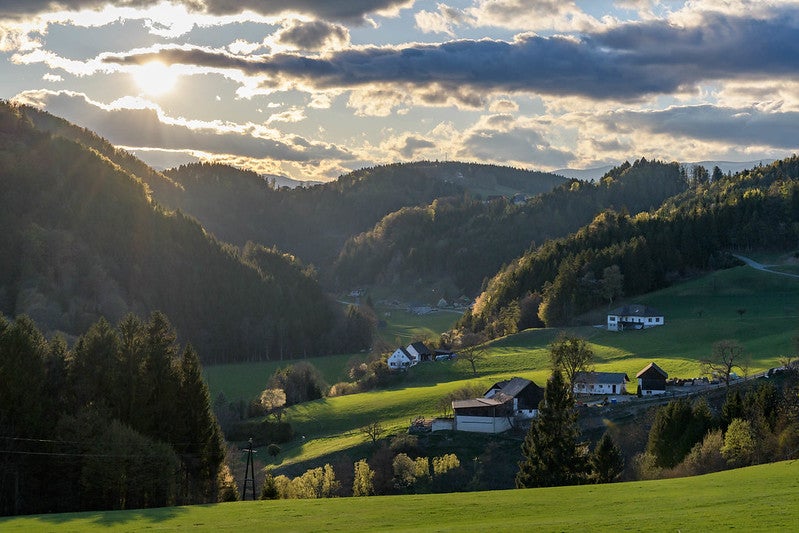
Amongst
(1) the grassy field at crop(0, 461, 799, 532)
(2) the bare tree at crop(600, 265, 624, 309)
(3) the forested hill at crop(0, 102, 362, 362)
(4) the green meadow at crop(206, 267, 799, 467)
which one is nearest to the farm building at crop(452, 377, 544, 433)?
(4) the green meadow at crop(206, 267, 799, 467)

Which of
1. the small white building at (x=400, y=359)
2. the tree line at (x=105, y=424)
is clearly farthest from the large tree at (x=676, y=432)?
the small white building at (x=400, y=359)

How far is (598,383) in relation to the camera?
9038 cm

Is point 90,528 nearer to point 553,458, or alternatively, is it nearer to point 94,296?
point 553,458

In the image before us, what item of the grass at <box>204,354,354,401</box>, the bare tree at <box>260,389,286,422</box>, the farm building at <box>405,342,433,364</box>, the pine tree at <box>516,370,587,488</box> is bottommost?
the grass at <box>204,354,354,401</box>

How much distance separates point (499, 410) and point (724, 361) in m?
22.3

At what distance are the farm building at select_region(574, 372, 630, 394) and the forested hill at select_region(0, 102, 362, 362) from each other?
91829 mm

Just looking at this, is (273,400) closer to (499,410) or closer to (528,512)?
(499,410)

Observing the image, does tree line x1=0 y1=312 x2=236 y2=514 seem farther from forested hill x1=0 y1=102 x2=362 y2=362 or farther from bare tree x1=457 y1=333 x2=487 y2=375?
forested hill x1=0 y1=102 x2=362 y2=362

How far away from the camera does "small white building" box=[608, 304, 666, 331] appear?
402 feet

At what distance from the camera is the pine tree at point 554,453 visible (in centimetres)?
5634

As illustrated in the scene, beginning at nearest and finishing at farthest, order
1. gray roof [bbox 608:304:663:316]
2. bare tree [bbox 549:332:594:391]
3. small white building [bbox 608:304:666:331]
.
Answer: bare tree [bbox 549:332:594:391], small white building [bbox 608:304:666:331], gray roof [bbox 608:304:663:316]

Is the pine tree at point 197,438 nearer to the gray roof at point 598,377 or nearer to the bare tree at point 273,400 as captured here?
the gray roof at point 598,377

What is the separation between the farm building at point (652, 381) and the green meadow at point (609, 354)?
653 cm

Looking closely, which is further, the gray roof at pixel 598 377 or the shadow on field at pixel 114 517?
the gray roof at pixel 598 377
